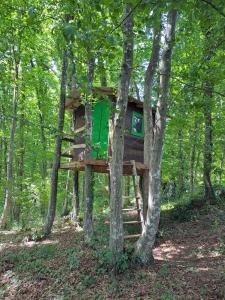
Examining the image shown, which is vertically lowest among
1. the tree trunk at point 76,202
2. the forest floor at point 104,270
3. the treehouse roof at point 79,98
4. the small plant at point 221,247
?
the forest floor at point 104,270

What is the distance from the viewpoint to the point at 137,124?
408 inches

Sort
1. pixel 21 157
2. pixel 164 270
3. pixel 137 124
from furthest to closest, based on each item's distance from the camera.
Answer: pixel 21 157
pixel 137 124
pixel 164 270

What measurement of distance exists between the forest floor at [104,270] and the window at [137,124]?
393 cm

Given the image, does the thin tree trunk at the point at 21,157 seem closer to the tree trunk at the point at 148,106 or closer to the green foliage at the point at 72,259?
the tree trunk at the point at 148,106

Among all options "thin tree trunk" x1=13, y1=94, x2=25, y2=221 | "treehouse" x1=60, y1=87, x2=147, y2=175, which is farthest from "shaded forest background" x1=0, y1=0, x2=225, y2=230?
"treehouse" x1=60, y1=87, x2=147, y2=175

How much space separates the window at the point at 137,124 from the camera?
10.1m

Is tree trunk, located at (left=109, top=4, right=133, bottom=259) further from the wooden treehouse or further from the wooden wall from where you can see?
the wooden wall

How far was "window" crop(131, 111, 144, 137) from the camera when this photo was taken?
10.1 metres

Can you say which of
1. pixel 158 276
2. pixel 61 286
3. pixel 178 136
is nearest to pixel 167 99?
pixel 158 276

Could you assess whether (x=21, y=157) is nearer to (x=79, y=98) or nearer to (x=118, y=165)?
(x=79, y=98)

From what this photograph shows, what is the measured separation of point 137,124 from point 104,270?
19.3 ft

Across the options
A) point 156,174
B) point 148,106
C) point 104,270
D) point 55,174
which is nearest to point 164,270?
point 104,270

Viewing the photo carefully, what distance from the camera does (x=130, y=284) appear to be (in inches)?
218

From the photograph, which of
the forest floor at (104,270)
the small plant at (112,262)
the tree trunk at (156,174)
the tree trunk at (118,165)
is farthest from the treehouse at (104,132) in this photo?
the small plant at (112,262)
